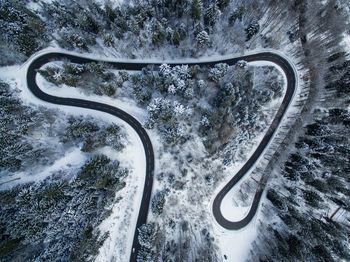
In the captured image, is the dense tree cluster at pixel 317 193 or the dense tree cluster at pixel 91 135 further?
the dense tree cluster at pixel 91 135

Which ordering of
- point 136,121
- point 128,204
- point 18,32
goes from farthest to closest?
point 136,121, point 18,32, point 128,204

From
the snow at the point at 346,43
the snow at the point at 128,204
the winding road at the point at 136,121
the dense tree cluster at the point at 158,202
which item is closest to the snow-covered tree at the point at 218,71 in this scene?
the winding road at the point at 136,121

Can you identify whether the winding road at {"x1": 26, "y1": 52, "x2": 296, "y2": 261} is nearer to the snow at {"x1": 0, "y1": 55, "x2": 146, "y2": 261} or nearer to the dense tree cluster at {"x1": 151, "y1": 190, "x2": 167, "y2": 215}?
the snow at {"x1": 0, "y1": 55, "x2": 146, "y2": 261}

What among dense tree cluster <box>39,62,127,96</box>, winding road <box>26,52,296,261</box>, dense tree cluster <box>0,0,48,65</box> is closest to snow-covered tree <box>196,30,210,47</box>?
winding road <box>26,52,296,261</box>

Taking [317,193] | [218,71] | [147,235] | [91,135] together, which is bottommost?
[147,235]

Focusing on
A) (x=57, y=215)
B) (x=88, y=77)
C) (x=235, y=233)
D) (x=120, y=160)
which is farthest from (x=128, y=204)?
(x=88, y=77)

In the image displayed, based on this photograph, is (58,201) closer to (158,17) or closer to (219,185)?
(219,185)

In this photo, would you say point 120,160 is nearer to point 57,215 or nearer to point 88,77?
point 57,215

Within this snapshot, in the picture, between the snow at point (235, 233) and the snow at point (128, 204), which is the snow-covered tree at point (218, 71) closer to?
the snow at point (128, 204)
